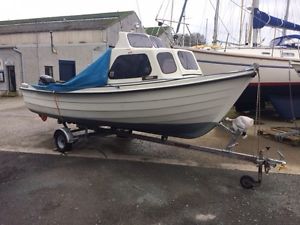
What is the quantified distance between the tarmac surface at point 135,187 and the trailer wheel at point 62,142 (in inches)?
5.9

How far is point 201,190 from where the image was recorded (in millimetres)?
5129

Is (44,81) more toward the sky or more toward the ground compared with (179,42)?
more toward the ground

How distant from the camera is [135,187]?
5.21 metres

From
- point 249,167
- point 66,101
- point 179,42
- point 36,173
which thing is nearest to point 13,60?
point 179,42

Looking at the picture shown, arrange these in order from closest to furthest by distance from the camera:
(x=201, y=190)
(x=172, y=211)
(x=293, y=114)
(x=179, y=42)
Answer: (x=172, y=211)
(x=201, y=190)
(x=293, y=114)
(x=179, y=42)

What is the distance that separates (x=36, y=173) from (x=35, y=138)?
264 cm

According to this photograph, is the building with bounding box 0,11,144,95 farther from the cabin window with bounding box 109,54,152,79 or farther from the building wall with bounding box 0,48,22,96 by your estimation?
the cabin window with bounding box 109,54,152,79

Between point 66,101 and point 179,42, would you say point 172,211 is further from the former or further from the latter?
point 179,42

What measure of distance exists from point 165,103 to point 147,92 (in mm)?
364

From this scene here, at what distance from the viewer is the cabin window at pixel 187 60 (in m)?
6.62

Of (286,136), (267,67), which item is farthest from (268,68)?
(286,136)

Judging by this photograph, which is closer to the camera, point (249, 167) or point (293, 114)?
point (249, 167)

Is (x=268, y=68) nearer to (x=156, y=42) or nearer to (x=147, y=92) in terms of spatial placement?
(x=156, y=42)

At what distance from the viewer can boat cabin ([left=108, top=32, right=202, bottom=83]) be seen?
612cm
